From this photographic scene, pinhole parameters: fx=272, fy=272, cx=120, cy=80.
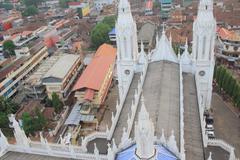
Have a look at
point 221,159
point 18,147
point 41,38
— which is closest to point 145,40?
point 41,38

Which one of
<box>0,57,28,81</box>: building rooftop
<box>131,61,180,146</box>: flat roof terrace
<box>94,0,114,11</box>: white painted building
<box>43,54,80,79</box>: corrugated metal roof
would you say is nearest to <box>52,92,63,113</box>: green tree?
<box>43,54,80,79</box>: corrugated metal roof

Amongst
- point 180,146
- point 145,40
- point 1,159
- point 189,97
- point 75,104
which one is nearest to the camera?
point 180,146

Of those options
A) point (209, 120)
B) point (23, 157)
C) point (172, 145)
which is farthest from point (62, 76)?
point (172, 145)

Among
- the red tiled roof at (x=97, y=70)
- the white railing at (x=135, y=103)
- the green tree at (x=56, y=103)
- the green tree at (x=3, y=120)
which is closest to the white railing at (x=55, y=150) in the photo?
the white railing at (x=135, y=103)

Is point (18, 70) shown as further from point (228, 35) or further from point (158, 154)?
point (228, 35)

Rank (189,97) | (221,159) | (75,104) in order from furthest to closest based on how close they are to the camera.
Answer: (75,104) < (189,97) < (221,159)

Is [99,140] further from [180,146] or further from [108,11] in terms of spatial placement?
[108,11]

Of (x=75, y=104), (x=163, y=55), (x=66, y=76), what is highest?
(x=163, y=55)
